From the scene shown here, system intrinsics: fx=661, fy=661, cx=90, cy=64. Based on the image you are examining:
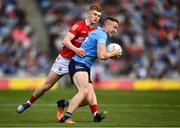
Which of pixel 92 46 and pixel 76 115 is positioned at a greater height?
pixel 92 46

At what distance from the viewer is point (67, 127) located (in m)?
11.5

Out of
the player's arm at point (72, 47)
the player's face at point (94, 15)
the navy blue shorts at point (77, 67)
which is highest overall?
the player's face at point (94, 15)

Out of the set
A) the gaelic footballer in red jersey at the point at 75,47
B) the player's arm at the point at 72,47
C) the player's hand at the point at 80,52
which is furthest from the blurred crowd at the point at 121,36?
the player's hand at the point at 80,52

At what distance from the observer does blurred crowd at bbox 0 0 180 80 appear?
34.1 metres

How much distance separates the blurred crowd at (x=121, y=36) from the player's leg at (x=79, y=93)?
819 inches

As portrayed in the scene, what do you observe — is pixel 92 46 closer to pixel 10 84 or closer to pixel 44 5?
pixel 10 84

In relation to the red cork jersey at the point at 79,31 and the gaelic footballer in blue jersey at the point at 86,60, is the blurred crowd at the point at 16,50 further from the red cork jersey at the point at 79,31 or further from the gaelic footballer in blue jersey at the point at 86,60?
the gaelic footballer in blue jersey at the point at 86,60

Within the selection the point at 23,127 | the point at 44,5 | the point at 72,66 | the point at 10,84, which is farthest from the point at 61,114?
the point at 44,5

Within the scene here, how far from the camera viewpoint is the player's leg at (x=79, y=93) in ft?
40.8

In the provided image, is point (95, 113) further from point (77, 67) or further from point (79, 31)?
point (79, 31)

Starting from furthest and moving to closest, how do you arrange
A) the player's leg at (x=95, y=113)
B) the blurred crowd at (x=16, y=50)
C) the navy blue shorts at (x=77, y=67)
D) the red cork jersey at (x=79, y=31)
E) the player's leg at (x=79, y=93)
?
the blurred crowd at (x=16, y=50)
the red cork jersey at (x=79, y=31)
the player's leg at (x=95, y=113)
the navy blue shorts at (x=77, y=67)
the player's leg at (x=79, y=93)

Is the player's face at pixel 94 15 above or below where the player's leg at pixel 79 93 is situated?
above

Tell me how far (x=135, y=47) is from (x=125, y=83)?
2013 mm

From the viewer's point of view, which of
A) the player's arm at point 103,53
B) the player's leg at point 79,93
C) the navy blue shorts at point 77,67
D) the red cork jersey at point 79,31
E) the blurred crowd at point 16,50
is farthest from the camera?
the blurred crowd at point 16,50
